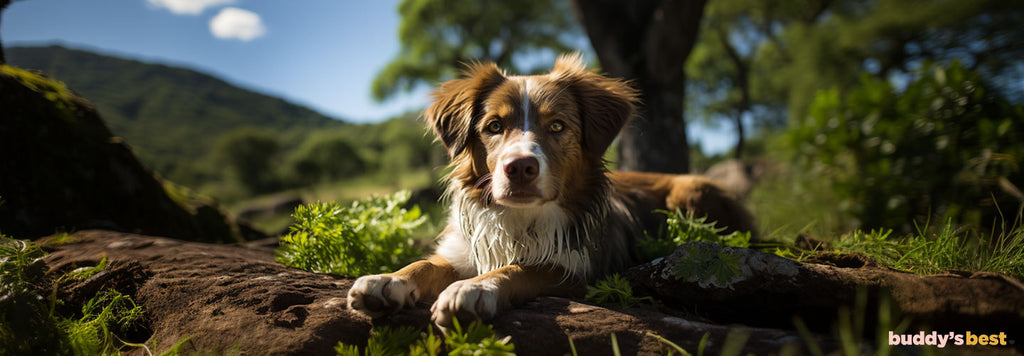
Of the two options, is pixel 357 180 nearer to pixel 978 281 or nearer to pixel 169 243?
pixel 169 243

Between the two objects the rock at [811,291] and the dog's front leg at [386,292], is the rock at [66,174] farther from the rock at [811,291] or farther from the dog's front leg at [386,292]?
the rock at [811,291]

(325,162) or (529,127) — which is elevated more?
(529,127)

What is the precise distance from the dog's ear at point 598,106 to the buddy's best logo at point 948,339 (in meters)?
1.99

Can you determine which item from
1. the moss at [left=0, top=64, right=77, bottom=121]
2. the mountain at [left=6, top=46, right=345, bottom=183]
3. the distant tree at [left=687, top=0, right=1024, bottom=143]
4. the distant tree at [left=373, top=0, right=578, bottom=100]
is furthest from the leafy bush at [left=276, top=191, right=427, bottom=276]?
the mountain at [left=6, top=46, right=345, bottom=183]

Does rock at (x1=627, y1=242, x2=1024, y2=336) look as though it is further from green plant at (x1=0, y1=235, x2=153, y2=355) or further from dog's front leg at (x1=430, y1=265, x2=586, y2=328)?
green plant at (x1=0, y1=235, x2=153, y2=355)

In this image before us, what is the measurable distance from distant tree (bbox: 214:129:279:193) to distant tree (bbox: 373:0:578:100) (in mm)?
35826

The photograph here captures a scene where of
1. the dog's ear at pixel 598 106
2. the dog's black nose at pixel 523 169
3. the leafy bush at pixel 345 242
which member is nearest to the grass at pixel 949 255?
the dog's ear at pixel 598 106

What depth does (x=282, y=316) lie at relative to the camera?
8.09 feet

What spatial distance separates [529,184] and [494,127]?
69 centimetres

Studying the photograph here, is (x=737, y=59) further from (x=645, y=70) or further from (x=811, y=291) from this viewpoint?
(x=811, y=291)

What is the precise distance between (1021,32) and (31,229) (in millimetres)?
A: 16501

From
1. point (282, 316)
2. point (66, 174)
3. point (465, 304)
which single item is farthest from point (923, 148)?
point (66, 174)

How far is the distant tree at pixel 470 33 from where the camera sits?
24.1 meters

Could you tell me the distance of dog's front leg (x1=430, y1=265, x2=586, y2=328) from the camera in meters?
2.27
